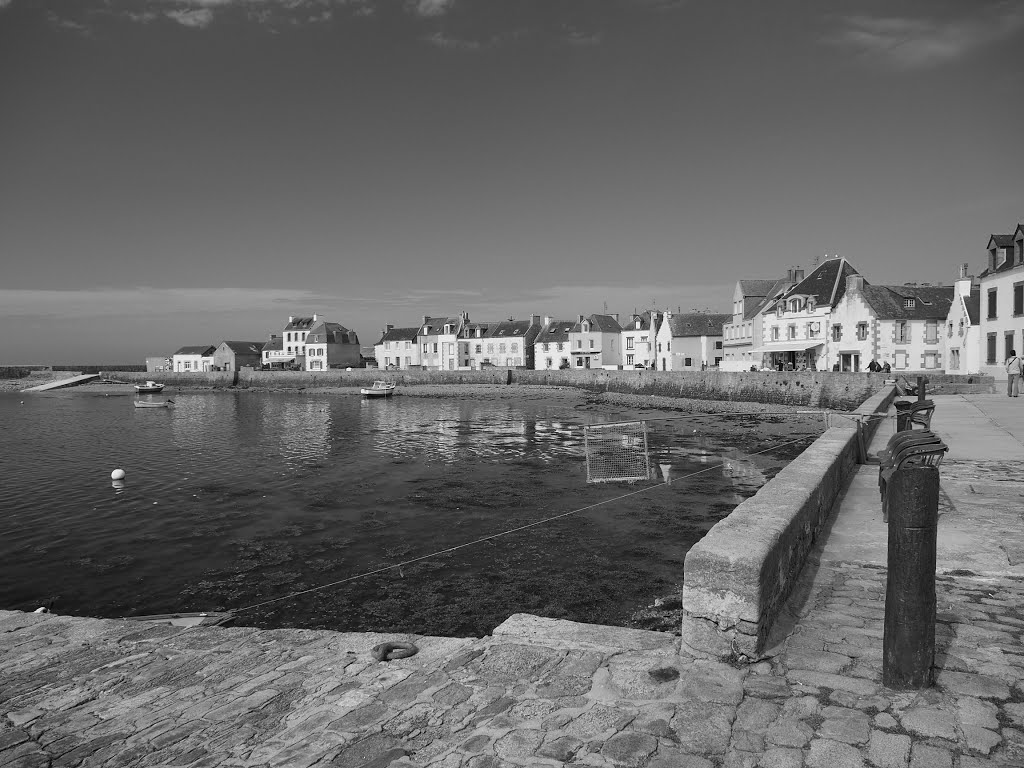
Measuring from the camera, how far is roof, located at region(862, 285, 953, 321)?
1966 inches

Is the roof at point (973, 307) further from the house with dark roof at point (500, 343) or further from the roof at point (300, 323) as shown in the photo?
the roof at point (300, 323)

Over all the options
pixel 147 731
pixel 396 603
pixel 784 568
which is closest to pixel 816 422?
pixel 396 603

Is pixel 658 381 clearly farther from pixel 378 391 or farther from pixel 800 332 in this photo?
pixel 378 391

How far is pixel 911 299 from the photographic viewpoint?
51156mm

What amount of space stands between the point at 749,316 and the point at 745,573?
66.7 m

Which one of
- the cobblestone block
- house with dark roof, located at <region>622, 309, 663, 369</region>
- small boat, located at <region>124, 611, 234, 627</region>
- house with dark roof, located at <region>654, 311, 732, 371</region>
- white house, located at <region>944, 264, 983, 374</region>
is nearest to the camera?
the cobblestone block

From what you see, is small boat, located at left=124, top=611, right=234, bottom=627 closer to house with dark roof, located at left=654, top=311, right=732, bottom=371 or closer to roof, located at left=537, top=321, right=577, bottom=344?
house with dark roof, located at left=654, top=311, right=732, bottom=371

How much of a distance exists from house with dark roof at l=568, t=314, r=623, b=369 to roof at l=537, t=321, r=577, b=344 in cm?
146

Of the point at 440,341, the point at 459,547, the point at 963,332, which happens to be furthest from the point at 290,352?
the point at 459,547

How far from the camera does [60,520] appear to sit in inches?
706

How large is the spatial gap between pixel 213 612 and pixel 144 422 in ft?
150

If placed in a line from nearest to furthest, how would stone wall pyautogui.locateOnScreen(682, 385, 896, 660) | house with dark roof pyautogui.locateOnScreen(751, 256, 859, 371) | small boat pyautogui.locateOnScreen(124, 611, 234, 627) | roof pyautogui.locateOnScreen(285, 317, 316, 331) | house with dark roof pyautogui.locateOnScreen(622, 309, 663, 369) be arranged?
stone wall pyautogui.locateOnScreen(682, 385, 896, 660) < small boat pyautogui.locateOnScreen(124, 611, 234, 627) < house with dark roof pyautogui.locateOnScreen(751, 256, 859, 371) < house with dark roof pyautogui.locateOnScreen(622, 309, 663, 369) < roof pyautogui.locateOnScreen(285, 317, 316, 331)

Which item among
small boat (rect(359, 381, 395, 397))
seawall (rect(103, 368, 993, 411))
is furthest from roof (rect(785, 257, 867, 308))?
Answer: small boat (rect(359, 381, 395, 397))

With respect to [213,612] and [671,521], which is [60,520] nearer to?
[213,612]
